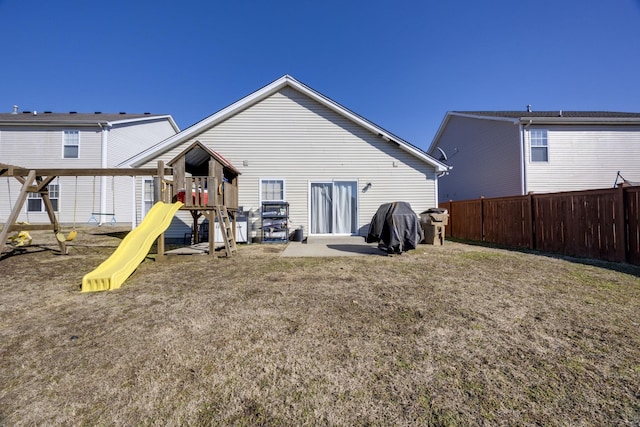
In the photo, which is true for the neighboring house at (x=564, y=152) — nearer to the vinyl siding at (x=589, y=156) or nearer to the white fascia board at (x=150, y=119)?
the vinyl siding at (x=589, y=156)

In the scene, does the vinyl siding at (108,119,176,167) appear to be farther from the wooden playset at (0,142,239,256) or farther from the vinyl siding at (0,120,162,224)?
the wooden playset at (0,142,239,256)

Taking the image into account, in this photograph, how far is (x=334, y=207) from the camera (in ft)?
34.9

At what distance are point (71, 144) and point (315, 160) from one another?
14.5 metres

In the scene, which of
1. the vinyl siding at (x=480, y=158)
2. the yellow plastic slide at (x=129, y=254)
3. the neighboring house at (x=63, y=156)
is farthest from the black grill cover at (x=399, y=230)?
the neighboring house at (x=63, y=156)

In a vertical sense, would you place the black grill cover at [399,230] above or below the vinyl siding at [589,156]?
below

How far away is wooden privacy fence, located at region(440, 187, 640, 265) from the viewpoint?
584cm

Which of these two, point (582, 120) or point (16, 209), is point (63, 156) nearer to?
point (16, 209)

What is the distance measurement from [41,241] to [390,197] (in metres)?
13.1

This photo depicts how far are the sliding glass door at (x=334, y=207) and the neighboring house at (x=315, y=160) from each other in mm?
41

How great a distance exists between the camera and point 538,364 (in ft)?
7.29

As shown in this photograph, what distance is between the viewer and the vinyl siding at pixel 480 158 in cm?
1279

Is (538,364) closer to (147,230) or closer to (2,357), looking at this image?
(2,357)

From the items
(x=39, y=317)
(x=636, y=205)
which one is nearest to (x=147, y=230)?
(x=39, y=317)

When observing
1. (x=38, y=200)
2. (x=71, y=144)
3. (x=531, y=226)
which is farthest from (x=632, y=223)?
(x=38, y=200)
